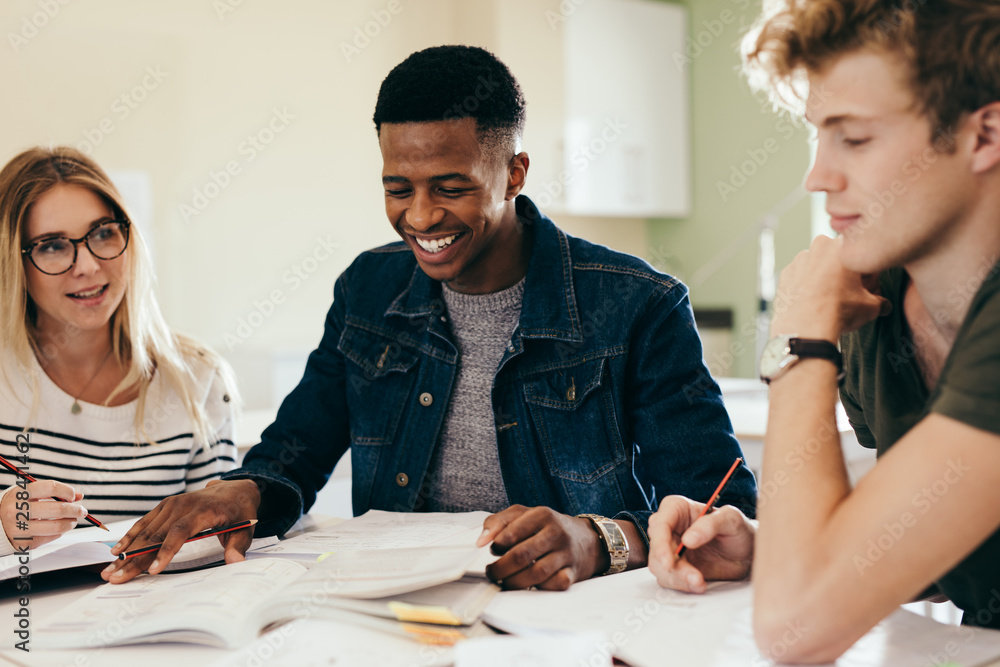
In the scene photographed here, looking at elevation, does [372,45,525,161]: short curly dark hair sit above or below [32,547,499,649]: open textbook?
above

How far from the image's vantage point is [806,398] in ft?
2.90

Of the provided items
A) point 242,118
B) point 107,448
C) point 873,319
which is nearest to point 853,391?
point 873,319

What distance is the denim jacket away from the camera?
4.33 ft

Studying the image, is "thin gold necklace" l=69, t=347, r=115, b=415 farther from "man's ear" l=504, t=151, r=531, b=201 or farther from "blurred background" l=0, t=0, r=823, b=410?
"blurred background" l=0, t=0, r=823, b=410

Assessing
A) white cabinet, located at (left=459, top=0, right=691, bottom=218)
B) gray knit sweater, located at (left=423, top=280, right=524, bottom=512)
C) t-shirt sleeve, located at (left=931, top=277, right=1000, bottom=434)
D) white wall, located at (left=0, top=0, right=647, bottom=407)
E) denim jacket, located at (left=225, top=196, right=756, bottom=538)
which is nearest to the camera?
t-shirt sleeve, located at (left=931, top=277, right=1000, bottom=434)

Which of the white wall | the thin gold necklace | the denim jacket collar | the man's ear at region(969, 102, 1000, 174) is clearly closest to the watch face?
the man's ear at region(969, 102, 1000, 174)

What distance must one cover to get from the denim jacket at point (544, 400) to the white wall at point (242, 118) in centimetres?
221

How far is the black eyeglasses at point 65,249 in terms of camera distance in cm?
164

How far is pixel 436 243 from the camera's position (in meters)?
1.39

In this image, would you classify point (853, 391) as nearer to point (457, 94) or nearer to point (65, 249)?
point (457, 94)

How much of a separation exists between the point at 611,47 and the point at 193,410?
3.25 metres

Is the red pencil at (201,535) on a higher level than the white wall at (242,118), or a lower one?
lower

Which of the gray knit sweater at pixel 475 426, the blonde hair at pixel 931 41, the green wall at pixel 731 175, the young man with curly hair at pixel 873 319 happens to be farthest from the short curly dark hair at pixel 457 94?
the green wall at pixel 731 175

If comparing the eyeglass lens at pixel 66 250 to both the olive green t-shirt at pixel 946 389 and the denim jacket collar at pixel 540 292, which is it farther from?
the olive green t-shirt at pixel 946 389
